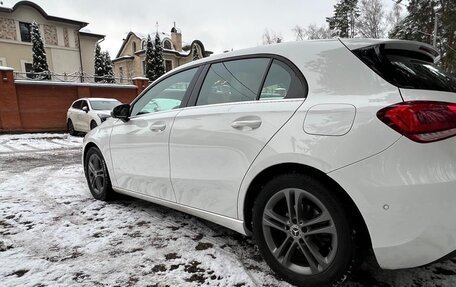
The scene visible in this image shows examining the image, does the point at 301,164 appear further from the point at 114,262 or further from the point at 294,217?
the point at 114,262

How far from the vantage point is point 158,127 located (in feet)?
10.2

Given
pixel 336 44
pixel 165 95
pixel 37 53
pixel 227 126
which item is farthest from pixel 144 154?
pixel 37 53

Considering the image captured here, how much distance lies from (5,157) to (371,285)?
9047 mm

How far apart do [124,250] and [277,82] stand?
1879 millimetres

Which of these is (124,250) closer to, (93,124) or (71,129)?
(93,124)

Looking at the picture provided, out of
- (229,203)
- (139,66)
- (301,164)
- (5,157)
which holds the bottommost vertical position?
(5,157)

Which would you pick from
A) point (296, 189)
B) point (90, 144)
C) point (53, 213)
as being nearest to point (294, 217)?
point (296, 189)

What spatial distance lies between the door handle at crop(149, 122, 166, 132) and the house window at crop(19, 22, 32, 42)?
30.4 m

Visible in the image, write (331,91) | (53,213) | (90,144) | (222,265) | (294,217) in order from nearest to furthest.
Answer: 1. (331,91)
2. (294,217)
3. (222,265)
4. (53,213)
5. (90,144)

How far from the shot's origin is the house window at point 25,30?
2739 centimetres

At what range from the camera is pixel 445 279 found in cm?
226

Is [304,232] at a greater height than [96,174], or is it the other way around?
[304,232]

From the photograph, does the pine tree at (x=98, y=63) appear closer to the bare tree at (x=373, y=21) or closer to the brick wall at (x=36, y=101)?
the brick wall at (x=36, y=101)

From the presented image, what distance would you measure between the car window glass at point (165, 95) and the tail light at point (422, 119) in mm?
1873
